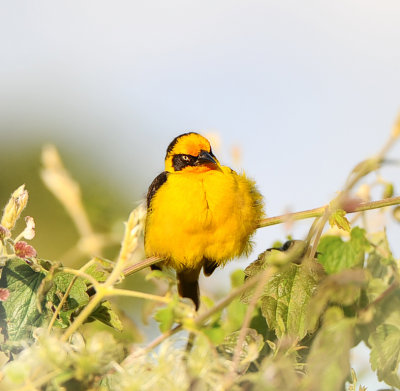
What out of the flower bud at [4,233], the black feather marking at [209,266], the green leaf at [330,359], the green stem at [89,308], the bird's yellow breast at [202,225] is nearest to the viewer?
the green leaf at [330,359]

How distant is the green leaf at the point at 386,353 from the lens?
3.31 feet

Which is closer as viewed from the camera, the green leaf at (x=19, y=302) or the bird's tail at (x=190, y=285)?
the green leaf at (x=19, y=302)

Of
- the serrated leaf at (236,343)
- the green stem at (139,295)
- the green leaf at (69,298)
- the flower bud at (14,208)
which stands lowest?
the serrated leaf at (236,343)

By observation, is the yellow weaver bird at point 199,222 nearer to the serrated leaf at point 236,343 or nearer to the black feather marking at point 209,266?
the black feather marking at point 209,266

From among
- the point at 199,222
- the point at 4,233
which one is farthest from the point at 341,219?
the point at 199,222

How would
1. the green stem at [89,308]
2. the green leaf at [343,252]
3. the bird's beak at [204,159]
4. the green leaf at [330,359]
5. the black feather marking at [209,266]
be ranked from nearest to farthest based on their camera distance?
the green leaf at [330,359]
the green stem at [89,308]
the green leaf at [343,252]
the black feather marking at [209,266]
the bird's beak at [204,159]

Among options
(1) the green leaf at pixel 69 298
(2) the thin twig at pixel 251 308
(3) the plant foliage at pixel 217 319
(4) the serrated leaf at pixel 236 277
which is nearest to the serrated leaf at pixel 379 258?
(3) the plant foliage at pixel 217 319

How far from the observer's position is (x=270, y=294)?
1.07 m

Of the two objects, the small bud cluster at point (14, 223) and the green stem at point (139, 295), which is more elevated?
the small bud cluster at point (14, 223)

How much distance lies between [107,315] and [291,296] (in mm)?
316

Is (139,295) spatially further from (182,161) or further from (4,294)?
(182,161)

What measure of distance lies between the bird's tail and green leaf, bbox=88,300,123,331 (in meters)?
0.90

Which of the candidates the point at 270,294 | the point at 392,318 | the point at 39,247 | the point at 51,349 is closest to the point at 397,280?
the point at 392,318

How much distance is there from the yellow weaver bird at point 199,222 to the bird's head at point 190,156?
0.13m
